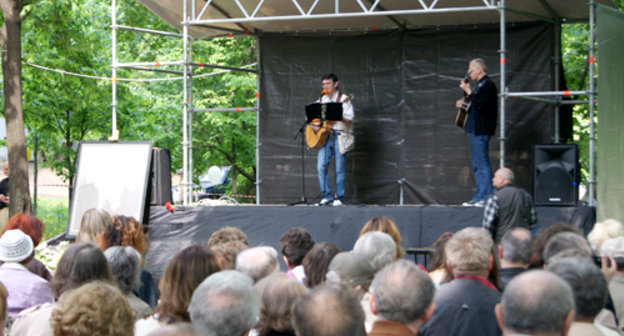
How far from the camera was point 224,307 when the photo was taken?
9.71ft

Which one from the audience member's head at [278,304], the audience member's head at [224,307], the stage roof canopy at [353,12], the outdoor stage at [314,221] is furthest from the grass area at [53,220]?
the audience member's head at [224,307]

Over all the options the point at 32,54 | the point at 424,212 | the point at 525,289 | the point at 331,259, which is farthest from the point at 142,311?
the point at 32,54

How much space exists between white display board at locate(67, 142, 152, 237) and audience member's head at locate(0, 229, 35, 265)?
15.3ft

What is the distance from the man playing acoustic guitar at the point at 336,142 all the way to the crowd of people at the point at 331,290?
4.66m

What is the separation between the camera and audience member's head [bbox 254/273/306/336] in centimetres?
325

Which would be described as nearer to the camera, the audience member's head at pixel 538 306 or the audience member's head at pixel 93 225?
the audience member's head at pixel 538 306

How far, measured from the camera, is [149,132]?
18.5 meters

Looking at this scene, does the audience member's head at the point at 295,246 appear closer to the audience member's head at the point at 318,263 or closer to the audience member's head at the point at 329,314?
the audience member's head at the point at 318,263

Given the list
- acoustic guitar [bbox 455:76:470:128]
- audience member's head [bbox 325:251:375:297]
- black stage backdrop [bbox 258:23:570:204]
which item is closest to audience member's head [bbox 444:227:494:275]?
audience member's head [bbox 325:251:375:297]

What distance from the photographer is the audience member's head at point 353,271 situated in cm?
383

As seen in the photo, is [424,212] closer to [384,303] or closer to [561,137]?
[561,137]

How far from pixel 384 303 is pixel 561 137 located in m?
8.72

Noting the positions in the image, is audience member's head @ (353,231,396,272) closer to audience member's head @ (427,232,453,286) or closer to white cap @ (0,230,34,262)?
audience member's head @ (427,232,453,286)

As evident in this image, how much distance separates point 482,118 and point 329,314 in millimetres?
7248
